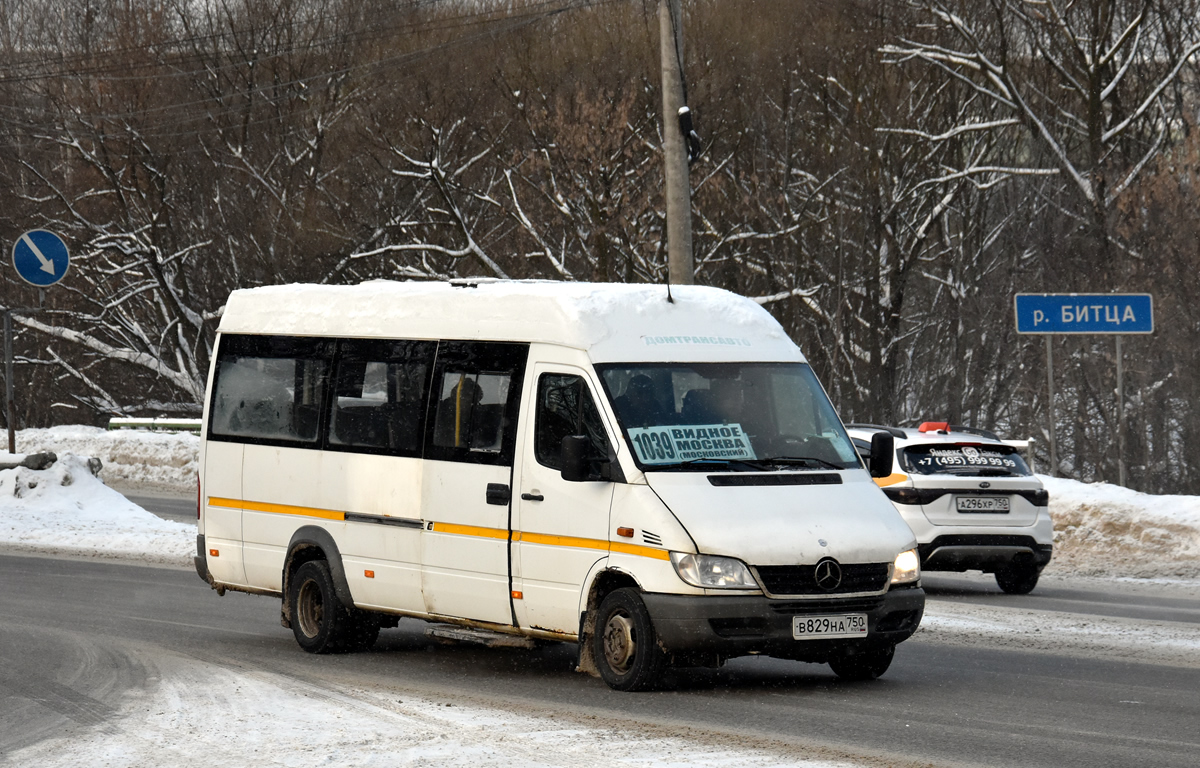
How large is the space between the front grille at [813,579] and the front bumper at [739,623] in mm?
54

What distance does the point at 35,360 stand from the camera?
42.0 m

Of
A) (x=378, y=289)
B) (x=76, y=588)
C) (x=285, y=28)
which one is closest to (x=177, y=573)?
(x=76, y=588)

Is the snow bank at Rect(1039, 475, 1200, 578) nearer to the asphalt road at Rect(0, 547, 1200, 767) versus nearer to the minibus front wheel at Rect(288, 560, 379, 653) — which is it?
the asphalt road at Rect(0, 547, 1200, 767)

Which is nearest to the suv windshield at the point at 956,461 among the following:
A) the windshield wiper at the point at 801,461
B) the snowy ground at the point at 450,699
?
the snowy ground at the point at 450,699

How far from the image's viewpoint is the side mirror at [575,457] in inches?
357

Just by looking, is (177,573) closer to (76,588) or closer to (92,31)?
(76,588)

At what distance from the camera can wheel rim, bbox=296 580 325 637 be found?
11.1 meters

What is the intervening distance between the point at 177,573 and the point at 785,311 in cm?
1796

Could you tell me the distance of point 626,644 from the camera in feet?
29.6

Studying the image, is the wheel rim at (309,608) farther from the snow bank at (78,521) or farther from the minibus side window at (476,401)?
the snow bank at (78,521)

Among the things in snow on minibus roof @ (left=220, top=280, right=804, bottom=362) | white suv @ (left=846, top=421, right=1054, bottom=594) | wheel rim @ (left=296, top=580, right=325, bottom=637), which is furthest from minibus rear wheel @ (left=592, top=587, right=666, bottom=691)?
white suv @ (left=846, top=421, right=1054, bottom=594)

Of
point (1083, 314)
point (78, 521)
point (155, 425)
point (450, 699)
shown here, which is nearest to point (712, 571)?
point (450, 699)

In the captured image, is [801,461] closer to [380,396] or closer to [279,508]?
[380,396]

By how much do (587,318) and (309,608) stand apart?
301 cm
